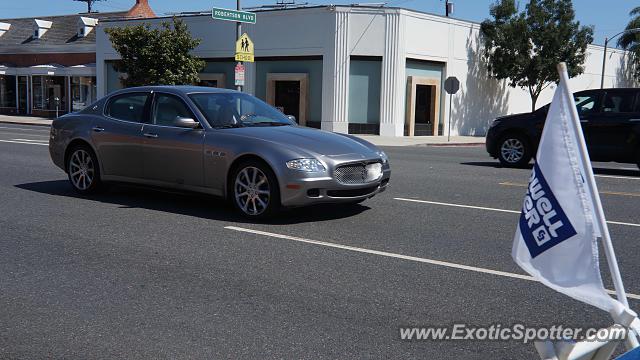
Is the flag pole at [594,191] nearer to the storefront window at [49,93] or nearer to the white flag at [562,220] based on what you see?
the white flag at [562,220]

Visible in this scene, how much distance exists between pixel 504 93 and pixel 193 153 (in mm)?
29038

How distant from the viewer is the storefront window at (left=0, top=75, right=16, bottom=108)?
44375mm

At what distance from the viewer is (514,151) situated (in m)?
14.1

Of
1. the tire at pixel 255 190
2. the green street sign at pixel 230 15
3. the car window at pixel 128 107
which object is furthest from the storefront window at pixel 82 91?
the tire at pixel 255 190

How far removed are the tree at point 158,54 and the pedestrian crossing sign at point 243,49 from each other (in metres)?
7.74

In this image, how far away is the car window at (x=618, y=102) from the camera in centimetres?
1289

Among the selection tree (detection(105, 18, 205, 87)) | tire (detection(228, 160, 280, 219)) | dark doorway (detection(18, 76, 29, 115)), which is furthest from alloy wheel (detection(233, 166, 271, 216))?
dark doorway (detection(18, 76, 29, 115))

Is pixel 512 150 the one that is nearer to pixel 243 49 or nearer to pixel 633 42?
pixel 243 49

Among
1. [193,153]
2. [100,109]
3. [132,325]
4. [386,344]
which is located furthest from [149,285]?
[100,109]

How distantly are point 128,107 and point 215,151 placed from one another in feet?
6.22

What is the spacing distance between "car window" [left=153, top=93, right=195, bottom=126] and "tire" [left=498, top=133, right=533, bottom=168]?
818 cm

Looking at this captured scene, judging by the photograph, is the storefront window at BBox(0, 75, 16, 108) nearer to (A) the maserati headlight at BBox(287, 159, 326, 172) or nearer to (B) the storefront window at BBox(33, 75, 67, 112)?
(B) the storefront window at BBox(33, 75, 67, 112)

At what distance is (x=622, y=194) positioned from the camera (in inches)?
400

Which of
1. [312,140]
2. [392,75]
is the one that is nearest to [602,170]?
[312,140]
